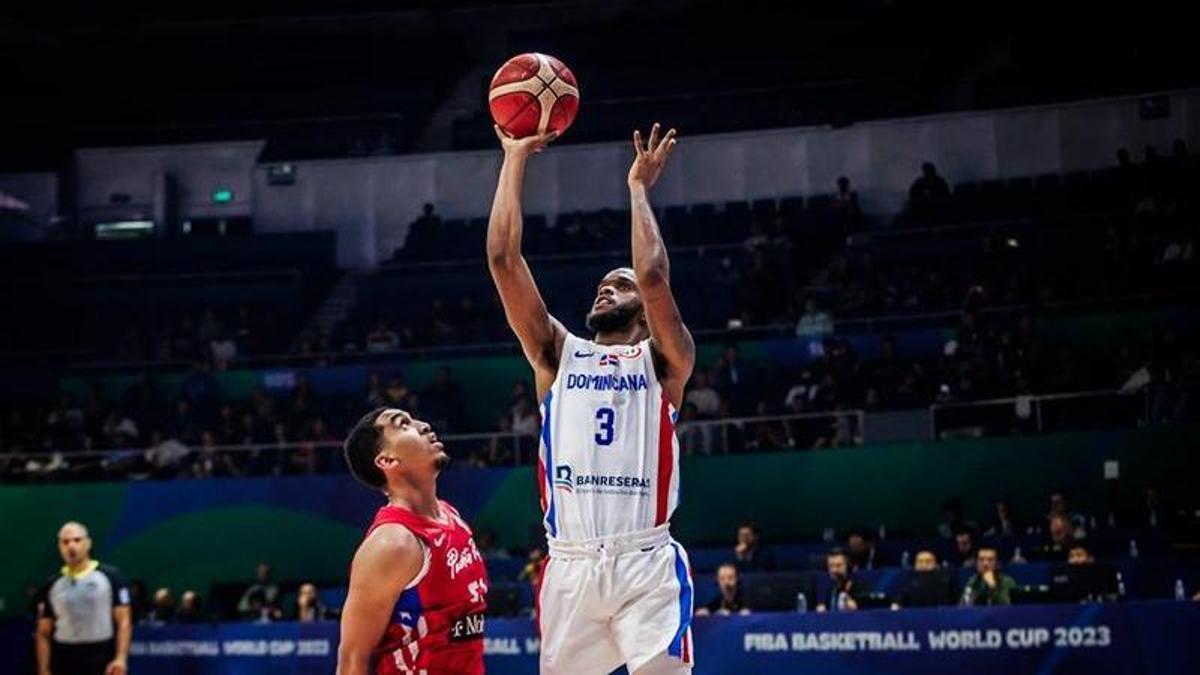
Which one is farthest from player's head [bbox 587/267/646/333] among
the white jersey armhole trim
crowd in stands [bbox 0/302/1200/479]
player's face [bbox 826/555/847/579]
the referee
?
crowd in stands [bbox 0/302/1200/479]

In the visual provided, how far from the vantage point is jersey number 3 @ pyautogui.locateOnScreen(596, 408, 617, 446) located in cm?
640

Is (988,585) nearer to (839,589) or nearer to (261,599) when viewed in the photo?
(839,589)

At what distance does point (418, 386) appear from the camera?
22.4 m

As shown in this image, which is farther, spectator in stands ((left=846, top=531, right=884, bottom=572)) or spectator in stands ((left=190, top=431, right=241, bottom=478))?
spectator in stands ((left=190, top=431, right=241, bottom=478))

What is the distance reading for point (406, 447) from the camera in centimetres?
593

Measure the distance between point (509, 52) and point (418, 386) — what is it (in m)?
11.4

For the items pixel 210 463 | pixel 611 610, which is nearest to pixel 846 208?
pixel 210 463

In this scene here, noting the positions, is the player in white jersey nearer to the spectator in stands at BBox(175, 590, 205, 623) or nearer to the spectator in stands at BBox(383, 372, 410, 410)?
the spectator in stands at BBox(175, 590, 205, 623)

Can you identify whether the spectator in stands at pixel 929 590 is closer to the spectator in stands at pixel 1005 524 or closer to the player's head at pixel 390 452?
the spectator in stands at pixel 1005 524

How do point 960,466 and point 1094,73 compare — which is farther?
point 1094,73

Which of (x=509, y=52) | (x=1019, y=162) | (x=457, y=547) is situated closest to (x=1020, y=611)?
(x=457, y=547)

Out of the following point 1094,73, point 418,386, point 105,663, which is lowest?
point 105,663

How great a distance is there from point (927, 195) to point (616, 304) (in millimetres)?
19148

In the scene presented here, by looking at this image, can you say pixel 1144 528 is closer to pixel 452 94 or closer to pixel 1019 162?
pixel 1019 162
